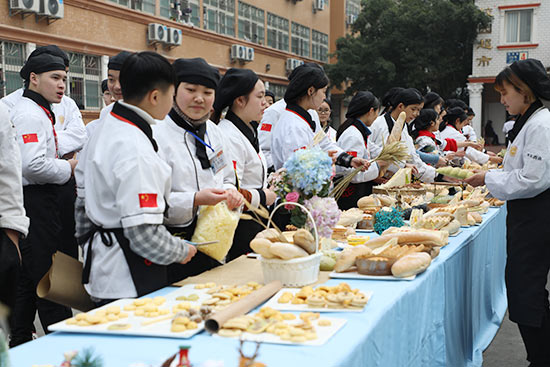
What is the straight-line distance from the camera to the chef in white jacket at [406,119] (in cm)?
505

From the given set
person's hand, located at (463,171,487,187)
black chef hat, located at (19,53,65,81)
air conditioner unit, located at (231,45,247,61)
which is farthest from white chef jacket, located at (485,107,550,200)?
air conditioner unit, located at (231,45,247,61)

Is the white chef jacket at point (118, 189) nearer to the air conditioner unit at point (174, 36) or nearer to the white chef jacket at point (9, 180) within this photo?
the white chef jacket at point (9, 180)

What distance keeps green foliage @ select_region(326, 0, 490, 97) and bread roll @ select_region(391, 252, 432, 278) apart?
2307cm

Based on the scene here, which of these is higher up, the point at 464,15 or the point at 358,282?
the point at 464,15

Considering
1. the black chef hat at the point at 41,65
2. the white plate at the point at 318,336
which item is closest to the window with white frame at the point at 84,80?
the black chef hat at the point at 41,65

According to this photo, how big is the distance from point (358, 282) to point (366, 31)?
2533 cm

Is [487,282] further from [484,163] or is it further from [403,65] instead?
[403,65]

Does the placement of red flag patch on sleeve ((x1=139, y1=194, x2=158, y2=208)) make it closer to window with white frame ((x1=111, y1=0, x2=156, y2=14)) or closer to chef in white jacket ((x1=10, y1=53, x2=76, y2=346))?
chef in white jacket ((x1=10, y1=53, x2=76, y2=346))

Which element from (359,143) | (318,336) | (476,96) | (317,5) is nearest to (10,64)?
(359,143)

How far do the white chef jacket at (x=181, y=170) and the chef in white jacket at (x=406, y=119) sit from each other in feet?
9.29

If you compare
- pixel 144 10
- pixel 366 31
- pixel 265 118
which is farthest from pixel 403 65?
pixel 265 118

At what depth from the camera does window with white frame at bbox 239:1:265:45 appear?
2056 cm

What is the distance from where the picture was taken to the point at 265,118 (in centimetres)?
527

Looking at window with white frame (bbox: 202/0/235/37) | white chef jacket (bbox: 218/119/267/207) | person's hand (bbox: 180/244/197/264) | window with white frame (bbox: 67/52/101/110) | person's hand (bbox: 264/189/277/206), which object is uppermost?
window with white frame (bbox: 202/0/235/37)
